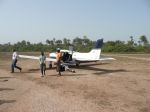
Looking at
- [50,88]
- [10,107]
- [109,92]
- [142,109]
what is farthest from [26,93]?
[142,109]

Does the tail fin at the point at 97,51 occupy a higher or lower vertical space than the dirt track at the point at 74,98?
higher

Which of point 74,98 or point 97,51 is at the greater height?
point 97,51

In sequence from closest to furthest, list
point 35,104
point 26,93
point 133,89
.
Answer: point 35,104, point 26,93, point 133,89

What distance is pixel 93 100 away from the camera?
10281 mm

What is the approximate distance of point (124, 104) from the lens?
966cm

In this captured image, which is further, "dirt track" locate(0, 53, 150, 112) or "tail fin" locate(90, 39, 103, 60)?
"tail fin" locate(90, 39, 103, 60)

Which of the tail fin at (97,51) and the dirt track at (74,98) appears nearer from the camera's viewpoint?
the dirt track at (74,98)

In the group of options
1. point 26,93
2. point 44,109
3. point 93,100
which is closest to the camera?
point 44,109

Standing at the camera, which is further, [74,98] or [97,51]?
[97,51]

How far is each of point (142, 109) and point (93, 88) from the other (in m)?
4.31

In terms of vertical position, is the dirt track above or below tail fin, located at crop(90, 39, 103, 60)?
below

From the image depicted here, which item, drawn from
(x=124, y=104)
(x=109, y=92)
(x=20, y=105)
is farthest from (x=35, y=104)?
(x=109, y=92)

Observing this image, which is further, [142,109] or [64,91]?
[64,91]

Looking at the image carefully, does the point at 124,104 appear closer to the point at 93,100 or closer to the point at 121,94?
the point at 93,100
